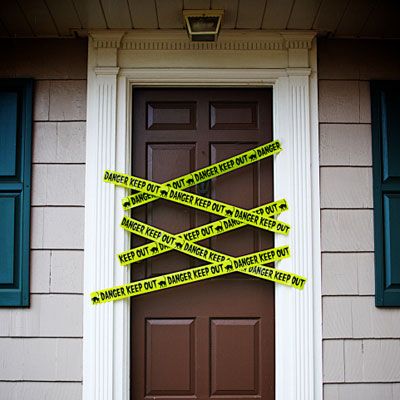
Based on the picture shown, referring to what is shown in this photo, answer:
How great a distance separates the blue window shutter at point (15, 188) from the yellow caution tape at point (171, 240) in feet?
1.91

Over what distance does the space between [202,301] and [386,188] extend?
1.23 metres

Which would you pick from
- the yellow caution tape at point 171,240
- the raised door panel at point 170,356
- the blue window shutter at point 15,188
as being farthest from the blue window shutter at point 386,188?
the blue window shutter at point 15,188

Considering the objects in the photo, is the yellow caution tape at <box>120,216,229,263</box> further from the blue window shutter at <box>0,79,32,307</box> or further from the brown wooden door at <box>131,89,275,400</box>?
the blue window shutter at <box>0,79,32,307</box>

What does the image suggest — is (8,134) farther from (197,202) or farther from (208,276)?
(208,276)

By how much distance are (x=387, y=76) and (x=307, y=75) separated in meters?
0.48

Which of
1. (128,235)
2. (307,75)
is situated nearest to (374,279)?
(307,75)

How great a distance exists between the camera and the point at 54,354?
304 centimetres

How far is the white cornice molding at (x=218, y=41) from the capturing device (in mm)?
3121

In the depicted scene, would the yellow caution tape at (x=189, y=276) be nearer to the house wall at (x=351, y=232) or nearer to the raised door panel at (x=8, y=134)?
the house wall at (x=351, y=232)

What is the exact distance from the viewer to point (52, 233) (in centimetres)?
309

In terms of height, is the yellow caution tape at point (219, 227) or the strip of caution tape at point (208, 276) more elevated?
the yellow caution tape at point (219, 227)

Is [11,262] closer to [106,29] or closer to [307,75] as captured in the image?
[106,29]

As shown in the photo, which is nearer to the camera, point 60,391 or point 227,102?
point 60,391

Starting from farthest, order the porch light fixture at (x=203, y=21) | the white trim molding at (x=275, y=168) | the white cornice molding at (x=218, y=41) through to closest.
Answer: the white cornice molding at (x=218, y=41)
the white trim molding at (x=275, y=168)
the porch light fixture at (x=203, y=21)
